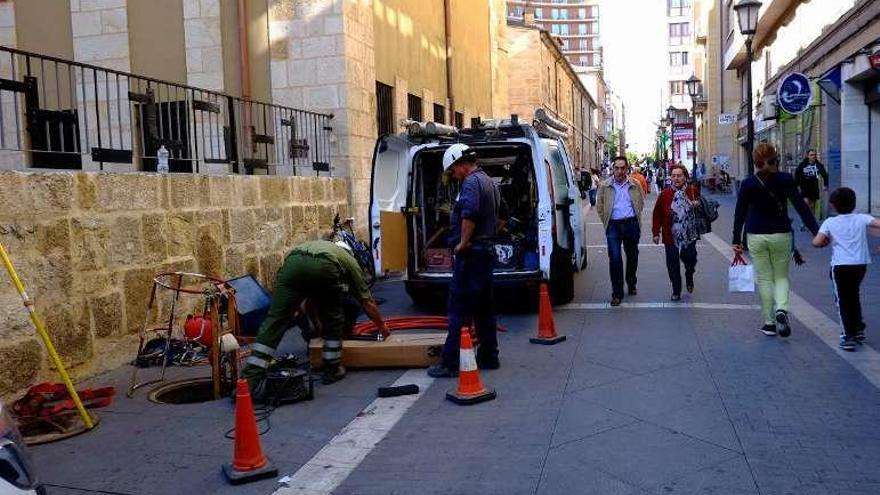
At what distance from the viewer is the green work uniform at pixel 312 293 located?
240 inches

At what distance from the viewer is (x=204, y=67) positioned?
1223 centimetres

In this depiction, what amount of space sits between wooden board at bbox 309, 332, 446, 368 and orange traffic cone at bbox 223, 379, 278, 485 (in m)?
2.44

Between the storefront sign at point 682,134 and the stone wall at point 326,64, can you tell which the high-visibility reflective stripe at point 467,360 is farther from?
the storefront sign at point 682,134

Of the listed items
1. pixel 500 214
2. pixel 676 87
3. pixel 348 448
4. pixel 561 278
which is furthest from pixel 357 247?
pixel 676 87

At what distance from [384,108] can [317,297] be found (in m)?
8.66

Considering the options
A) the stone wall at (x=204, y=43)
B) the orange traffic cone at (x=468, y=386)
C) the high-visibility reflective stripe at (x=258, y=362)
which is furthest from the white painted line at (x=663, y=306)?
the stone wall at (x=204, y=43)

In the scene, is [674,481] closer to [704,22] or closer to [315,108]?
[315,108]

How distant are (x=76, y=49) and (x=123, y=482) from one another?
32.5 ft

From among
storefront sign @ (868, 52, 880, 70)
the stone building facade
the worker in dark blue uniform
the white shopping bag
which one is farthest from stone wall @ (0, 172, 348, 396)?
the stone building facade

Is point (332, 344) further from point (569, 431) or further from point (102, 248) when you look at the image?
point (569, 431)

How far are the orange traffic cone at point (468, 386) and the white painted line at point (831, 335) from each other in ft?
9.26

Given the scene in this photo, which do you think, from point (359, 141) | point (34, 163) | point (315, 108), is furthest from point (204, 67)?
point (34, 163)

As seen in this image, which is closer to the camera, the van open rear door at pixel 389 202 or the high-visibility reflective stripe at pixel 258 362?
the high-visibility reflective stripe at pixel 258 362

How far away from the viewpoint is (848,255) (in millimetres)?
6805
